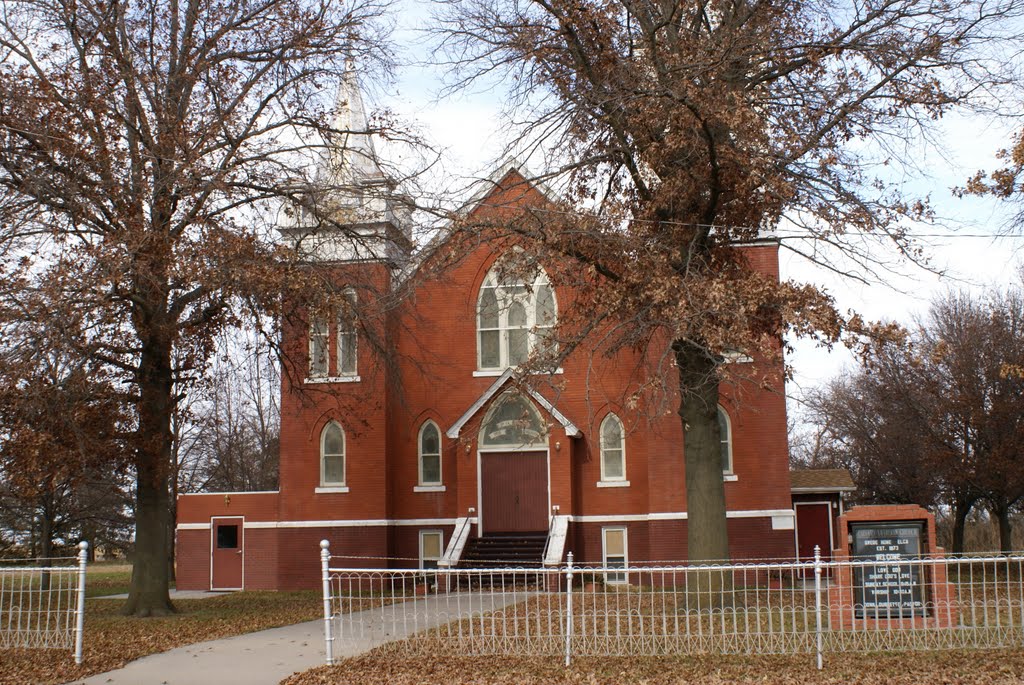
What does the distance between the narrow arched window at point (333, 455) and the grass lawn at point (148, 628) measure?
3.20 meters

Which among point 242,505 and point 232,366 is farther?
point 242,505

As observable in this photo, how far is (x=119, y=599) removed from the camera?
1020 inches

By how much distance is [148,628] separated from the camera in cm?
1742

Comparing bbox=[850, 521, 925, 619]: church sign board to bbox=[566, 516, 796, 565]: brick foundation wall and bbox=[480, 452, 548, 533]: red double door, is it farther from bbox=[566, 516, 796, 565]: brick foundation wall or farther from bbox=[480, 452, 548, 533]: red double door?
bbox=[480, 452, 548, 533]: red double door

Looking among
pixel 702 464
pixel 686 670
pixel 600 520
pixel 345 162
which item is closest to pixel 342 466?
pixel 600 520

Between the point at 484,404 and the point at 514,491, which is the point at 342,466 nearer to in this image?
the point at 484,404

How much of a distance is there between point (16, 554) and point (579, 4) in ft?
106

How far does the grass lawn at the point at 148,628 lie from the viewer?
12711 millimetres

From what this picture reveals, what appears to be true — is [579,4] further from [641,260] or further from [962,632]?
[962,632]

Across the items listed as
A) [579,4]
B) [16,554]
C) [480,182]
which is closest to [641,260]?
[480,182]

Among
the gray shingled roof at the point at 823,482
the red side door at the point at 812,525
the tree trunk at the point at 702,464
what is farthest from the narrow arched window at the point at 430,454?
the tree trunk at the point at 702,464

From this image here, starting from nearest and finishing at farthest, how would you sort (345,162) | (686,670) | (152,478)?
1. (686,670)
2. (152,478)
3. (345,162)

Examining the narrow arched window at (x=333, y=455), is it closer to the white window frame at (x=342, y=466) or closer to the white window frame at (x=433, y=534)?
the white window frame at (x=342, y=466)

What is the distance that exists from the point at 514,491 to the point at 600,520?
2377mm
